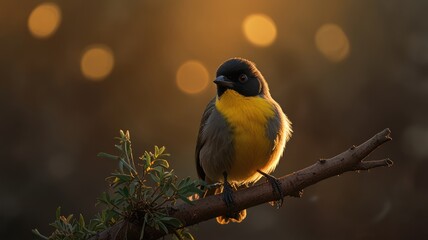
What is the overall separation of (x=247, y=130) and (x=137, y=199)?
151 centimetres

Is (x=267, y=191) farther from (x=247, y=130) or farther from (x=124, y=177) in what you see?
(x=124, y=177)

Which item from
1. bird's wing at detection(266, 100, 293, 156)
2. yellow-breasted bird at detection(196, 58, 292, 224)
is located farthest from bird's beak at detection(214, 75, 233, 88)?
bird's wing at detection(266, 100, 293, 156)

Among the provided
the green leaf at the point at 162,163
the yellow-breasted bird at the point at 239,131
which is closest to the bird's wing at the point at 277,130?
the yellow-breasted bird at the point at 239,131

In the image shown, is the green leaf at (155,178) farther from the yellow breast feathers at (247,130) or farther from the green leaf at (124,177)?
the yellow breast feathers at (247,130)

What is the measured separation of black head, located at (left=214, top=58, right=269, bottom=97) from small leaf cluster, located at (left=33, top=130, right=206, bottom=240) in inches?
58.6

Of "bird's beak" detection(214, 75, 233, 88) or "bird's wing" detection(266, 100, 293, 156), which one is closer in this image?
"bird's wing" detection(266, 100, 293, 156)

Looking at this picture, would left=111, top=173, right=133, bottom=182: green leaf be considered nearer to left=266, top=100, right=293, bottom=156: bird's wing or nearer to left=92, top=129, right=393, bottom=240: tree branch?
left=92, top=129, right=393, bottom=240: tree branch

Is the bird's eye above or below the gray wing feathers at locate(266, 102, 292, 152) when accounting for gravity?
above

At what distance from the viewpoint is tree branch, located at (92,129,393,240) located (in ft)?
12.4

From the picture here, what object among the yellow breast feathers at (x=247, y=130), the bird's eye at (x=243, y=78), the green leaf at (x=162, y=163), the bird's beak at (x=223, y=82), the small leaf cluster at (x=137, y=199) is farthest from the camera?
the bird's eye at (x=243, y=78)

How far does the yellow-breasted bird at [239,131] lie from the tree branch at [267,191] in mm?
508

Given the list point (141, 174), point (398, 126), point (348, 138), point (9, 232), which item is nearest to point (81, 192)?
point (9, 232)

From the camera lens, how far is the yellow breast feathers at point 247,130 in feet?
16.5

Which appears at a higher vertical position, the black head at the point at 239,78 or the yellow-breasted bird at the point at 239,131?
the black head at the point at 239,78
